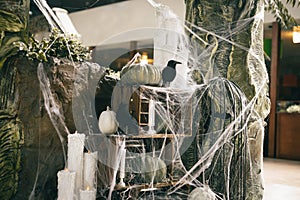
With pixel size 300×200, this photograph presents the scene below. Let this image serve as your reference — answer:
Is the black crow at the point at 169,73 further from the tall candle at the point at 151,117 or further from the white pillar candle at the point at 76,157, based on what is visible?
the white pillar candle at the point at 76,157

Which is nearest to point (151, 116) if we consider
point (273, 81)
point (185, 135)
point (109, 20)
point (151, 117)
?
point (151, 117)

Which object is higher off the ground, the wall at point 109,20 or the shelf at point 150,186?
the wall at point 109,20

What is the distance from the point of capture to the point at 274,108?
20.4 feet

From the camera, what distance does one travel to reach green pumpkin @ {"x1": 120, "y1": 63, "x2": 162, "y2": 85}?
2045 millimetres

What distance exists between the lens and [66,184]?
183 centimetres

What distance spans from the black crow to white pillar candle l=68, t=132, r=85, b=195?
23.1 inches

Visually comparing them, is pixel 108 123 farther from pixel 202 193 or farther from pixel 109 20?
pixel 109 20

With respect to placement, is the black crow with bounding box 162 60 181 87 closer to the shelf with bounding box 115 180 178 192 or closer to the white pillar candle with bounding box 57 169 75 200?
the shelf with bounding box 115 180 178 192

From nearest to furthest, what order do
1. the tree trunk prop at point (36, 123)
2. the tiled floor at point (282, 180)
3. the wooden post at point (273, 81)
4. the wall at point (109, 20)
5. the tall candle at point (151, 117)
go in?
the tree trunk prop at point (36, 123) → the tall candle at point (151, 117) → the tiled floor at point (282, 180) → the wall at point (109, 20) → the wooden post at point (273, 81)

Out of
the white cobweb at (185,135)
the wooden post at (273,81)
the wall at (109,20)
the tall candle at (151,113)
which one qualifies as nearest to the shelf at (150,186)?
the white cobweb at (185,135)

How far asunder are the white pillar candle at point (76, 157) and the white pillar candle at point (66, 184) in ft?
0.16

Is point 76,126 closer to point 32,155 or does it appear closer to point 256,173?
point 32,155

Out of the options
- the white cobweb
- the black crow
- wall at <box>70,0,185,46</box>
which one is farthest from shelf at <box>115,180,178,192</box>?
wall at <box>70,0,185,46</box>

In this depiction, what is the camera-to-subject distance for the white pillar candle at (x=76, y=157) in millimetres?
1882
